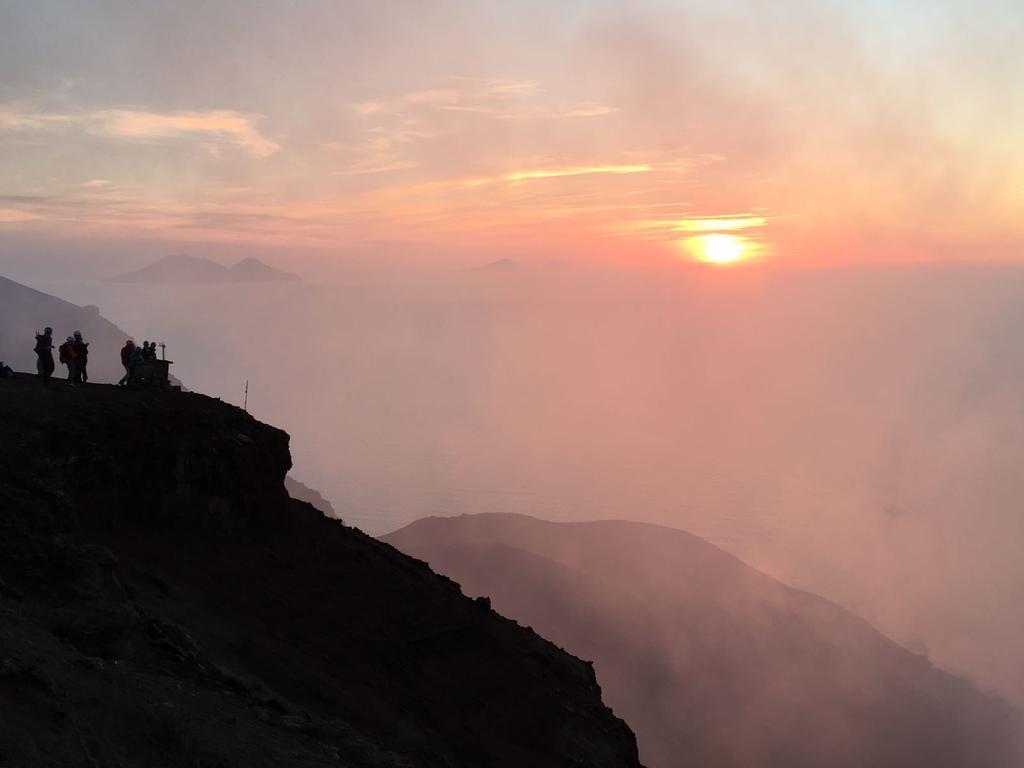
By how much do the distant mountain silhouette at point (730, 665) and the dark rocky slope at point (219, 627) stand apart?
35.8 metres

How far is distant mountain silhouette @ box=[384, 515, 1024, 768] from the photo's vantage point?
2440 inches

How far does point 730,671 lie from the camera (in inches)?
2739

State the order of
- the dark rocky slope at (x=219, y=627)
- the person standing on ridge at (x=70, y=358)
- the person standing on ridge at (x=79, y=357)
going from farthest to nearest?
the person standing on ridge at (x=79, y=357) < the person standing on ridge at (x=70, y=358) < the dark rocky slope at (x=219, y=627)

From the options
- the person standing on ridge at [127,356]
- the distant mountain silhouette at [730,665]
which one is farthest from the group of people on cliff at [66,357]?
the distant mountain silhouette at [730,665]

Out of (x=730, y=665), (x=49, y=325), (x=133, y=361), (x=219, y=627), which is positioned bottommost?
(x=730, y=665)

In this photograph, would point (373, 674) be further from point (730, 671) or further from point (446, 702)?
point (730, 671)

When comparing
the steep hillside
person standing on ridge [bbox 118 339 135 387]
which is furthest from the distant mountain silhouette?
the steep hillside

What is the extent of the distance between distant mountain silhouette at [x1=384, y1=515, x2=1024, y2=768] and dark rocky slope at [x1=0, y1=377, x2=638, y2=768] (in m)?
35.8

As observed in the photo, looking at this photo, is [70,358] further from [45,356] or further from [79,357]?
[45,356]

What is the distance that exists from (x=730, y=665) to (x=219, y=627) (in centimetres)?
5989

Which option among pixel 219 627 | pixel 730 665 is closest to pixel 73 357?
pixel 219 627

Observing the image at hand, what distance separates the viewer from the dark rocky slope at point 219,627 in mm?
11359

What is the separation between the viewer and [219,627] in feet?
58.4

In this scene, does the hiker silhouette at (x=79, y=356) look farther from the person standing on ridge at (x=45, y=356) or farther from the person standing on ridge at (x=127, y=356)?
the person standing on ridge at (x=45, y=356)
